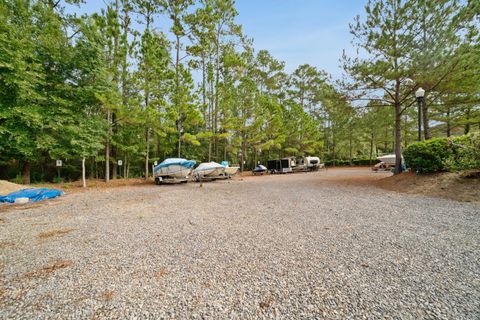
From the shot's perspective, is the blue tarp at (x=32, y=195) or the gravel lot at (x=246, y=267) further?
the blue tarp at (x=32, y=195)

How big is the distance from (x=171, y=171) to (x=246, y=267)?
1091 cm

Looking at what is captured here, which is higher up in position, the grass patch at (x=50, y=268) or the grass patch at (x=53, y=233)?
the grass patch at (x=50, y=268)

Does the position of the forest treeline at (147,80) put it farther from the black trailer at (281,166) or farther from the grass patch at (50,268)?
the grass patch at (50,268)

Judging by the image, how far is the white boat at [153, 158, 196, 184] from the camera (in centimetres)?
1212

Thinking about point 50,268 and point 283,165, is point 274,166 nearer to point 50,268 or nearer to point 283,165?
point 283,165

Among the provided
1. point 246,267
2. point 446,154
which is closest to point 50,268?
point 246,267

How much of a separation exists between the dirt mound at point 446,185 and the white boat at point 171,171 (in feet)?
35.8

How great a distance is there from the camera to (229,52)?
1888cm

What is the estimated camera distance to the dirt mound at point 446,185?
557 centimetres

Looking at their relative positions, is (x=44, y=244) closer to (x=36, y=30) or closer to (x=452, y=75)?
(x=36, y=30)

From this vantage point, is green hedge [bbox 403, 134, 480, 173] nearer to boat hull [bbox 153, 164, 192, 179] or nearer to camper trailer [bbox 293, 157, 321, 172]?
boat hull [bbox 153, 164, 192, 179]

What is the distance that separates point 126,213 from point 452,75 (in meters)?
13.1

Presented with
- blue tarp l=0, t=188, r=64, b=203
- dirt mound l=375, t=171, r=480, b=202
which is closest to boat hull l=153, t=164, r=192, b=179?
blue tarp l=0, t=188, r=64, b=203

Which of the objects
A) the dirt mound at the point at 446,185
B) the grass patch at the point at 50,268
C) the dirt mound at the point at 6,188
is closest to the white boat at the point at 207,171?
the dirt mound at the point at 6,188
